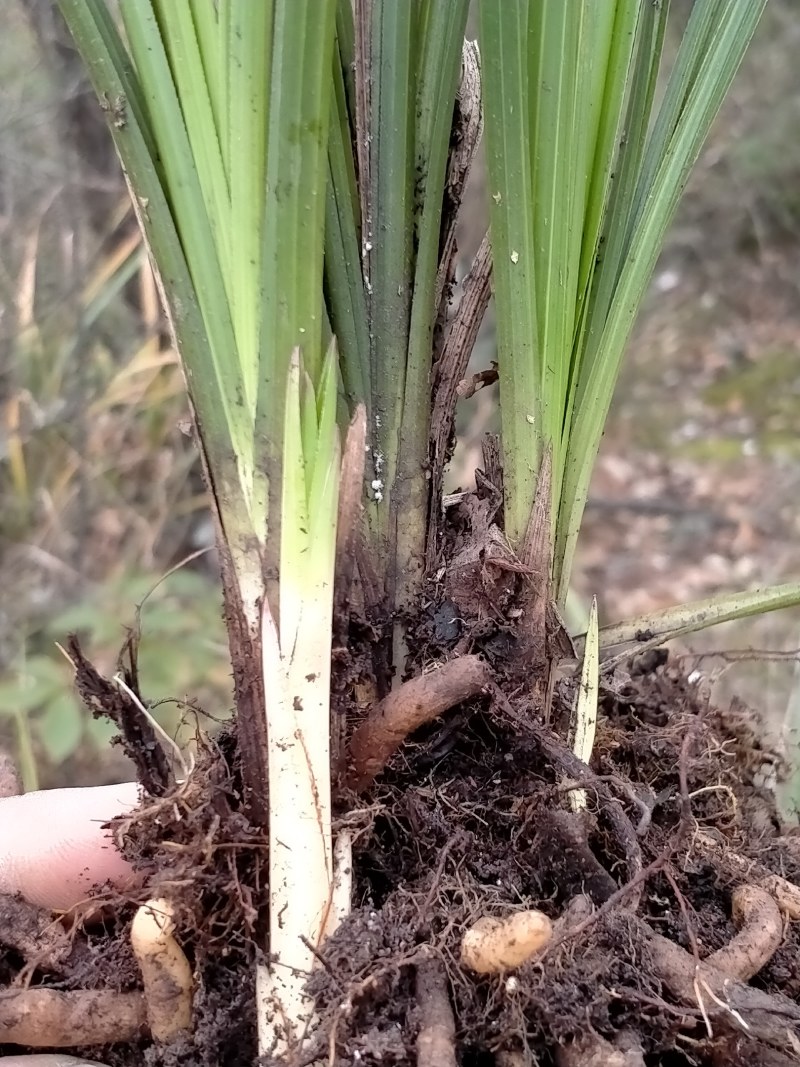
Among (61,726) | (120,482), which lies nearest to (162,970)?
(61,726)

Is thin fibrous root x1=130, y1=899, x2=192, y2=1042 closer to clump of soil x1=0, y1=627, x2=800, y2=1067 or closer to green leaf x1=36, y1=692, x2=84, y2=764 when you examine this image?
clump of soil x1=0, y1=627, x2=800, y2=1067

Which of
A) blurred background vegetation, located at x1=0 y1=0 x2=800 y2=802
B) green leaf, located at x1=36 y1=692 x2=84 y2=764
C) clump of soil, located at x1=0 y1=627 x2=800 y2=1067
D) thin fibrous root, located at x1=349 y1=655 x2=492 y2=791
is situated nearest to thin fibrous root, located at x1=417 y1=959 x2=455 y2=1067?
clump of soil, located at x1=0 y1=627 x2=800 y2=1067

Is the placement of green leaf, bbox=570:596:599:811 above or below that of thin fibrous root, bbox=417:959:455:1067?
above

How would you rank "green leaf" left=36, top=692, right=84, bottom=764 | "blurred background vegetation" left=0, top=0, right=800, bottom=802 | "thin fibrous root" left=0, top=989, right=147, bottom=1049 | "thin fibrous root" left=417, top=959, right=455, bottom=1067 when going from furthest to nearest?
"blurred background vegetation" left=0, top=0, right=800, bottom=802 < "green leaf" left=36, top=692, right=84, bottom=764 < "thin fibrous root" left=0, top=989, right=147, bottom=1049 < "thin fibrous root" left=417, top=959, right=455, bottom=1067

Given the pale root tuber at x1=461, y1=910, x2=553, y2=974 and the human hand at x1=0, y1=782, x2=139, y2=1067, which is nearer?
the pale root tuber at x1=461, y1=910, x2=553, y2=974

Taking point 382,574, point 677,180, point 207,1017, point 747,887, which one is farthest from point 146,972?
point 677,180

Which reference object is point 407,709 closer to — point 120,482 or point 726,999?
point 726,999

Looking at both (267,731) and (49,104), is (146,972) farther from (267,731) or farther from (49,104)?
(49,104)

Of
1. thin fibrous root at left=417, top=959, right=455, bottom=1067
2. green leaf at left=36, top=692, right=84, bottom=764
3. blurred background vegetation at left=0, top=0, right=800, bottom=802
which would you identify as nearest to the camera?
thin fibrous root at left=417, top=959, right=455, bottom=1067

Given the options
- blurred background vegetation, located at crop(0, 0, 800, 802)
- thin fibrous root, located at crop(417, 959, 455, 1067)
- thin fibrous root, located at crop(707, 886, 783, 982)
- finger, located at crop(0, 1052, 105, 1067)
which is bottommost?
finger, located at crop(0, 1052, 105, 1067)

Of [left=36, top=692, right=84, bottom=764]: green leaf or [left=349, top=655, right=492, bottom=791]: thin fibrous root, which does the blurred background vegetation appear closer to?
[left=36, top=692, right=84, bottom=764]: green leaf
